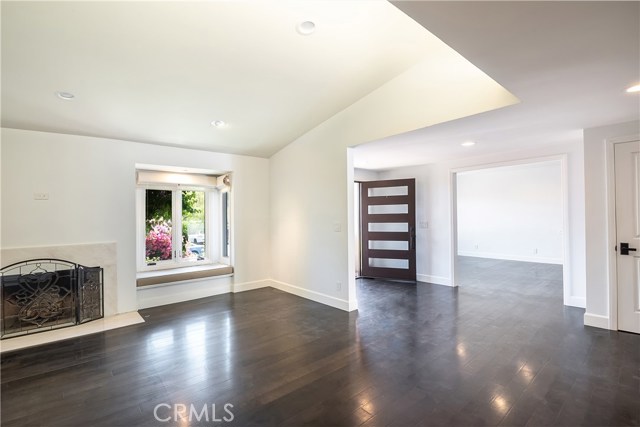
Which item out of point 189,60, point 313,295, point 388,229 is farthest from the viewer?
point 388,229

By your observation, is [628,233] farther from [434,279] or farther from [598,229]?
[434,279]

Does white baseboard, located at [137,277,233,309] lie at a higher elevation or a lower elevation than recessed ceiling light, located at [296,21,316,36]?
lower

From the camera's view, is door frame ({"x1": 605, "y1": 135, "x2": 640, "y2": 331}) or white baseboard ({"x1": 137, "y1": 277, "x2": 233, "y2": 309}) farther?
white baseboard ({"x1": 137, "y1": 277, "x2": 233, "y2": 309})

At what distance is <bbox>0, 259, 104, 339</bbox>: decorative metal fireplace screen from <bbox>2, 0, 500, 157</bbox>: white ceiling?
1834mm

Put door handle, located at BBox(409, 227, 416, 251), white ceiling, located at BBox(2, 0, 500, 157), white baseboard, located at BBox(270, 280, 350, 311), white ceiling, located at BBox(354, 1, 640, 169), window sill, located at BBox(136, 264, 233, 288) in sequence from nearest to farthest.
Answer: white ceiling, located at BBox(354, 1, 640, 169) → white ceiling, located at BBox(2, 0, 500, 157) → white baseboard, located at BBox(270, 280, 350, 311) → window sill, located at BBox(136, 264, 233, 288) → door handle, located at BBox(409, 227, 416, 251)

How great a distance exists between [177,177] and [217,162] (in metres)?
0.84

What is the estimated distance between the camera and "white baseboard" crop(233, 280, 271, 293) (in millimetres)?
5479

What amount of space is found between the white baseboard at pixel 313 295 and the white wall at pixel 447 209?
2.55 m

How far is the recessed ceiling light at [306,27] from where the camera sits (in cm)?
258

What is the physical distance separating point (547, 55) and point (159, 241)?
602cm

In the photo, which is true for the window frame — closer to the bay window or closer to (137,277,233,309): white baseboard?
the bay window

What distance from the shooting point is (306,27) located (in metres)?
2.62

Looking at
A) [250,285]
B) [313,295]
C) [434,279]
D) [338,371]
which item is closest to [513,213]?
[434,279]

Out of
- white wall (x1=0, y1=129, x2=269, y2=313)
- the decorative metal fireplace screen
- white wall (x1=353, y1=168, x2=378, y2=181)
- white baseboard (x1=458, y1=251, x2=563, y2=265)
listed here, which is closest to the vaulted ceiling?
white wall (x1=0, y1=129, x2=269, y2=313)
